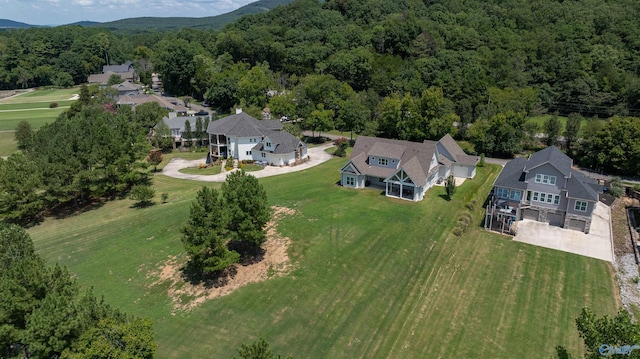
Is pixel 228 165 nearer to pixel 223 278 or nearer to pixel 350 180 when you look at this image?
pixel 350 180

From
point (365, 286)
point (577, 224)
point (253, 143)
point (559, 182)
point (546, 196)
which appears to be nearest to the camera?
point (365, 286)

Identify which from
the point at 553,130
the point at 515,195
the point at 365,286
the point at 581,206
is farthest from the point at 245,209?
the point at 553,130

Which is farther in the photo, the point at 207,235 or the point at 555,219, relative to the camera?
the point at 555,219

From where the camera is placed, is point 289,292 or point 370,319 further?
point 289,292

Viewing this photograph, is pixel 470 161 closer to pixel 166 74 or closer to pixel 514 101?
pixel 514 101

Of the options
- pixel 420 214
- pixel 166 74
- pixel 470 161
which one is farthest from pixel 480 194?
pixel 166 74

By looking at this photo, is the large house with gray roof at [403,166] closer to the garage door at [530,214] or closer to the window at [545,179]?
the garage door at [530,214]

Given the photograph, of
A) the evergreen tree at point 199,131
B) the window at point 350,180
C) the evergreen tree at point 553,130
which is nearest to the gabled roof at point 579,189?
the window at point 350,180
